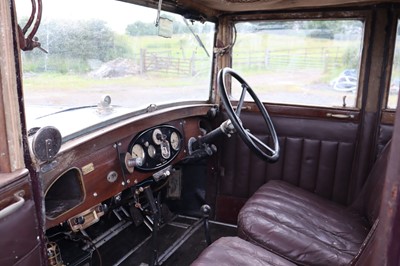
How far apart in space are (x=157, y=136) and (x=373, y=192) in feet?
3.82

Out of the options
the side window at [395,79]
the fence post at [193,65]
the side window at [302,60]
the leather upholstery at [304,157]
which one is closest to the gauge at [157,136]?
the fence post at [193,65]

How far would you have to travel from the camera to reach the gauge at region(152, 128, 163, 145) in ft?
5.98

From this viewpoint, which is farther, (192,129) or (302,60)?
(302,60)

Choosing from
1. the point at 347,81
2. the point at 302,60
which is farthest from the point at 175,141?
the point at 347,81

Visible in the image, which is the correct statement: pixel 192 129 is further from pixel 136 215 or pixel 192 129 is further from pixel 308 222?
pixel 308 222

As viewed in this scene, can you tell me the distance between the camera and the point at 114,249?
213 cm

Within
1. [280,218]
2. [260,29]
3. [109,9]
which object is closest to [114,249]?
[280,218]

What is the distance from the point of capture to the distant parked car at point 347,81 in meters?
2.27

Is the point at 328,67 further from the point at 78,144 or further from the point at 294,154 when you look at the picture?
the point at 78,144

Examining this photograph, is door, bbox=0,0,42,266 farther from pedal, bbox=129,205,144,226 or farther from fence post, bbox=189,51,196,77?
fence post, bbox=189,51,196,77

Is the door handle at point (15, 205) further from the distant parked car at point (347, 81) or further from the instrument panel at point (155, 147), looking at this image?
the distant parked car at point (347, 81)

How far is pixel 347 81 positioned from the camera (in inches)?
90.0

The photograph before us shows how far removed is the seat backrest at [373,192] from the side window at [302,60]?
1.60 feet

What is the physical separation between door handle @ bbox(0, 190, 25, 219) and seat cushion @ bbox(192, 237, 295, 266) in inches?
25.9
